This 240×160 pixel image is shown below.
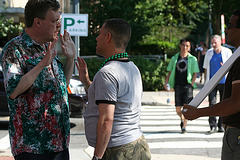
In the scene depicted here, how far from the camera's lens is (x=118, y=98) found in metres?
2.92

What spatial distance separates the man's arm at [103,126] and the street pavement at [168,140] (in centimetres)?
372

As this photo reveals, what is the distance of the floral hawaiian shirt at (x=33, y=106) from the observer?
2.88m

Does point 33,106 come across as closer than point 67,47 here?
Yes

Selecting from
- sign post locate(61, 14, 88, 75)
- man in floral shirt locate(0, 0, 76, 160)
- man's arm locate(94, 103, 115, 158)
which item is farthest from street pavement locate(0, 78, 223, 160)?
man's arm locate(94, 103, 115, 158)

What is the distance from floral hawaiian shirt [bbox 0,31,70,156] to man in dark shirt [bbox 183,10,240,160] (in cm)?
94

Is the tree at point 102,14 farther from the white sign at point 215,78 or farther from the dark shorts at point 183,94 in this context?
the white sign at point 215,78

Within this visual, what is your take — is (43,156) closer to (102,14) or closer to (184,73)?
(184,73)

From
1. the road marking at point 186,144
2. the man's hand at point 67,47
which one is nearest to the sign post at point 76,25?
the road marking at point 186,144

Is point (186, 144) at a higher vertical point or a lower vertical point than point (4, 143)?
higher

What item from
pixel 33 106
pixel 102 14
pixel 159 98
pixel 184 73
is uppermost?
pixel 33 106

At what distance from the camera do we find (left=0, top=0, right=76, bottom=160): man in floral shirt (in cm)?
284

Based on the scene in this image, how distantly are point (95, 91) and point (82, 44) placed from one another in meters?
22.0

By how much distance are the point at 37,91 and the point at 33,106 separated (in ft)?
0.36

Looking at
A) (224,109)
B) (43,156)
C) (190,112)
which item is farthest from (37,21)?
(224,109)
